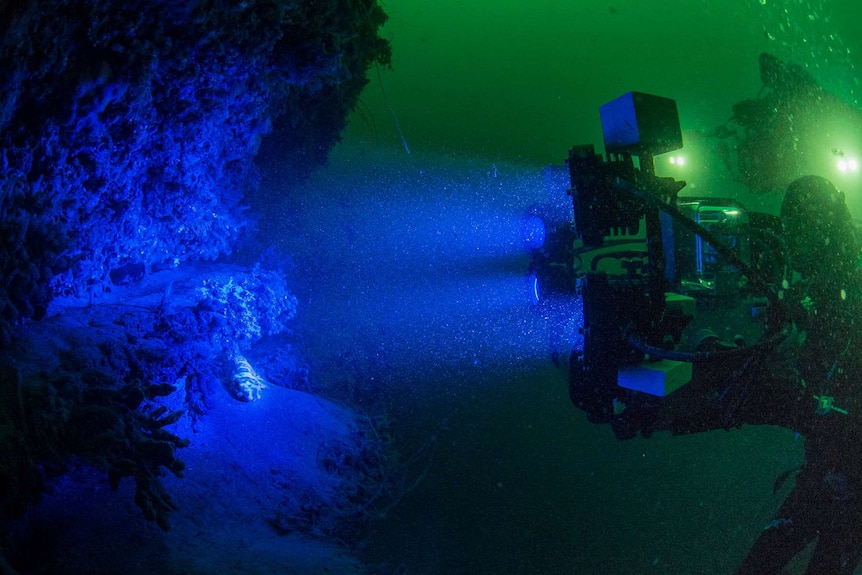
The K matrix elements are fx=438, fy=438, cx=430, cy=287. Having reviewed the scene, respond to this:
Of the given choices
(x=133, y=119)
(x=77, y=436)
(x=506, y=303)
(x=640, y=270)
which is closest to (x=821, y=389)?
A: (x=640, y=270)

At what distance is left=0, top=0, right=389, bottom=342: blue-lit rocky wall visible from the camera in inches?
96.0

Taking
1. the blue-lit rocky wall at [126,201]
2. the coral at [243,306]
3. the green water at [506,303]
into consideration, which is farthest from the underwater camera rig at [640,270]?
the coral at [243,306]

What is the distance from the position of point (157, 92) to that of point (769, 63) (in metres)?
9.19

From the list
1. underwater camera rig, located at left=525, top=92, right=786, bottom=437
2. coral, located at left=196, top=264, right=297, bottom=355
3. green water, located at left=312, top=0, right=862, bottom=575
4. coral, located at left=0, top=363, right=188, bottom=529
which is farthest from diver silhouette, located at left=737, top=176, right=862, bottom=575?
coral, located at left=196, top=264, right=297, bottom=355

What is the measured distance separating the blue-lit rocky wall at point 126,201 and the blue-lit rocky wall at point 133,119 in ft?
0.04

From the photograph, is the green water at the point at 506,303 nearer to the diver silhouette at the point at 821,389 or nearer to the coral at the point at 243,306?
the coral at the point at 243,306

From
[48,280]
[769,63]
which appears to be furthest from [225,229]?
[769,63]

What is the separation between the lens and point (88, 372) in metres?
2.69

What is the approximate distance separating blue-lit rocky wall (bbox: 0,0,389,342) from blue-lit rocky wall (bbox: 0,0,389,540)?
0.01 metres

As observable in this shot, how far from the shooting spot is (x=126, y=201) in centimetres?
385

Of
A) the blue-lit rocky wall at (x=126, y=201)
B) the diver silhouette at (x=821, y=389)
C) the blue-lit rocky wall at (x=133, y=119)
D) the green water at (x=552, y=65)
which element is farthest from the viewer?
the green water at (x=552, y=65)

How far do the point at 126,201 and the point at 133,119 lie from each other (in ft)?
3.03

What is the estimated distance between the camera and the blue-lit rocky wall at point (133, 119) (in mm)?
2439

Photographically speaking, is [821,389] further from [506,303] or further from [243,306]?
[506,303]
